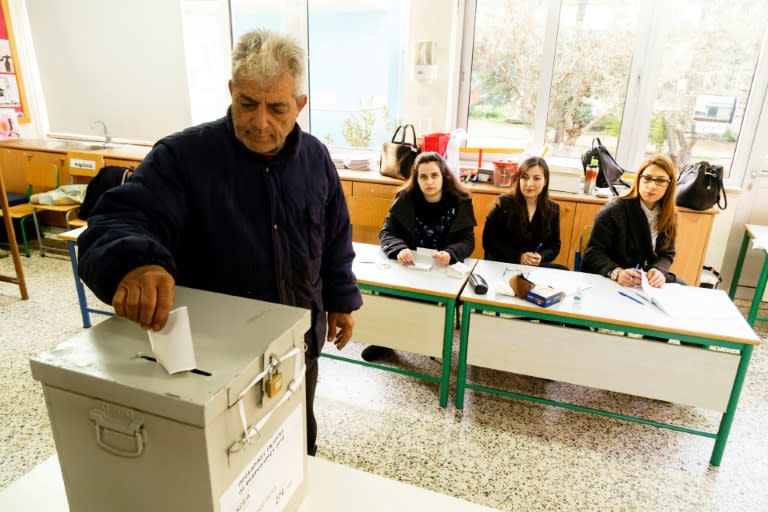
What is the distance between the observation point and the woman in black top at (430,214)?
2877mm

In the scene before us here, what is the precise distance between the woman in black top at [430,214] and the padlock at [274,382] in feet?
7.07

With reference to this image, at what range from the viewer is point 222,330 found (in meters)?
0.71

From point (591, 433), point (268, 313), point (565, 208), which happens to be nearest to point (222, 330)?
point (268, 313)

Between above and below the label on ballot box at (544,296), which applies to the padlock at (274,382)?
above

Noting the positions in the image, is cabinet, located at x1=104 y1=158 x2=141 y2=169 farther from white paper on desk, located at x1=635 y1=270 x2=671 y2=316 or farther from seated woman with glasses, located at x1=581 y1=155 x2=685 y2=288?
white paper on desk, located at x1=635 y1=270 x2=671 y2=316

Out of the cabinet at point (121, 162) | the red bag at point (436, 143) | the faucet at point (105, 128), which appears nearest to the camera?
the red bag at point (436, 143)

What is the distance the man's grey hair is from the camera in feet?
3.26

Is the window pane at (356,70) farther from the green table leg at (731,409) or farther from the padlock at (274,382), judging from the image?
the padlock at (274,382)

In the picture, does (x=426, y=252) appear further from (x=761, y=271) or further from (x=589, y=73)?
(x=761, y=271)

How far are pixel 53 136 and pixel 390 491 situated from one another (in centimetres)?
579

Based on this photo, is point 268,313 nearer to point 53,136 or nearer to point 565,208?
point 565,208

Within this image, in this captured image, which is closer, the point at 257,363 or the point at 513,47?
the point at 257,363

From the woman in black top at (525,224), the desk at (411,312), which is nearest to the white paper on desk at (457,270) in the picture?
the desk at (411,312)

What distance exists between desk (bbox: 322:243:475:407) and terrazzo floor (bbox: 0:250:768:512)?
234 millimetres
